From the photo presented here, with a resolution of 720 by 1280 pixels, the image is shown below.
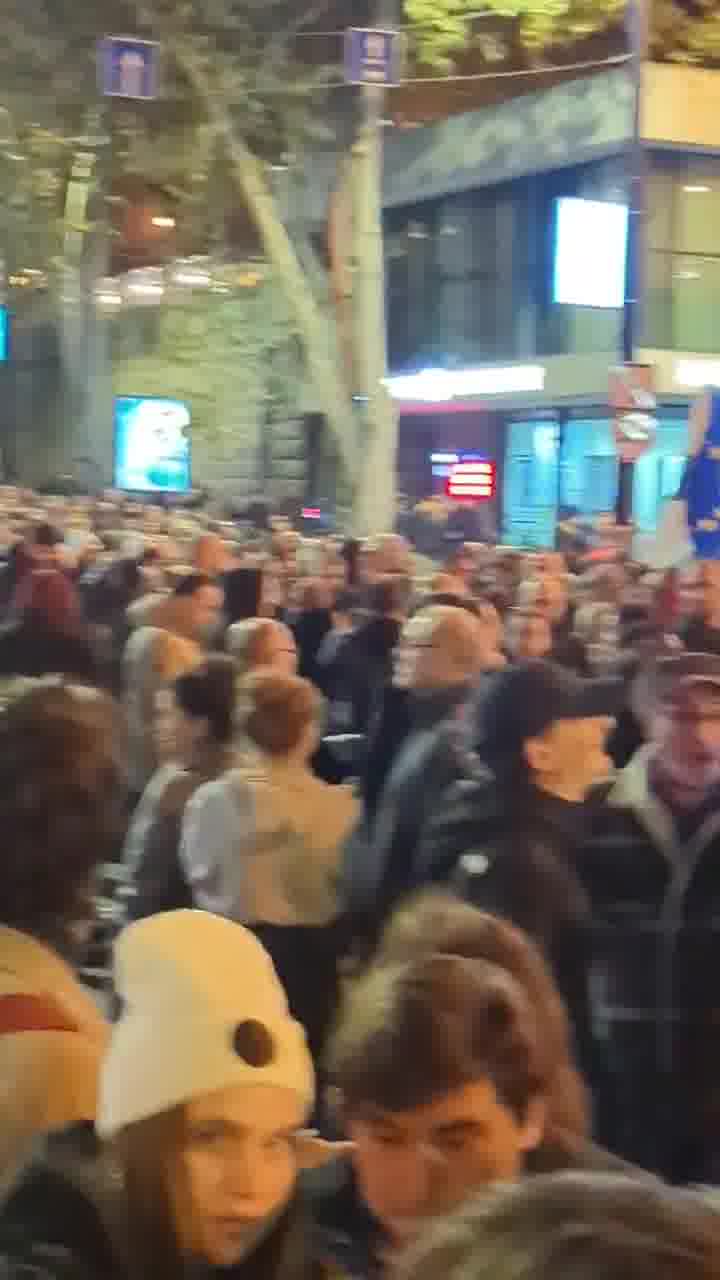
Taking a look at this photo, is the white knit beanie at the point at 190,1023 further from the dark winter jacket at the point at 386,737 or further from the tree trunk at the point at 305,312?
the tree trunk at the point at 305,312

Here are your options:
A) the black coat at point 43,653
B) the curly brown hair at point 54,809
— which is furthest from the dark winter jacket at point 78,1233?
the black coat at point 43,653

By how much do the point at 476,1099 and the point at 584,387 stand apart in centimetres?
2675

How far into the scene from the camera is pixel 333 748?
789cm

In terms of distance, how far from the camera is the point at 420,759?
18.0 feet

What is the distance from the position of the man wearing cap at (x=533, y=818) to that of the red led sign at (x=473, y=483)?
904 inches

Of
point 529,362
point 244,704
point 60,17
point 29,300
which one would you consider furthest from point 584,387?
point 244,704

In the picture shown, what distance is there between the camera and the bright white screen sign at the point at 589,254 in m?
26.2

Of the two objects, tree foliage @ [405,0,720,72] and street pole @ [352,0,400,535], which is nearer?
street pole @ [352,0,400,535]

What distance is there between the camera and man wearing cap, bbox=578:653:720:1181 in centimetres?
444

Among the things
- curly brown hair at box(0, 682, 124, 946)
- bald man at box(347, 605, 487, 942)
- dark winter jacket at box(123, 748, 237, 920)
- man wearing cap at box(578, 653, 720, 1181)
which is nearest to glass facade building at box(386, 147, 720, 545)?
bald man at box(347, 605, 487, 942)

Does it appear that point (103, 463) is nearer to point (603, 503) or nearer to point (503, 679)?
point (603, 503)

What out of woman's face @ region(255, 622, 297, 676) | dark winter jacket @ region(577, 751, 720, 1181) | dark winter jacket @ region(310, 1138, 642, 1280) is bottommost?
dark winter jacket @ region(577, 751, 720, 1181)

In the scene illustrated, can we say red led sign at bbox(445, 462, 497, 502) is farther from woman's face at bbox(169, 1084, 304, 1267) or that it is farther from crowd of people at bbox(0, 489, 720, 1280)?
woman's face at bbox(169, 1084, 304, 1267)

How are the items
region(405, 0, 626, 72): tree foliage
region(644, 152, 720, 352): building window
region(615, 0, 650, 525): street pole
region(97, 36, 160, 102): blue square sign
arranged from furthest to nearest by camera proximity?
region(644, 152, 720, 352): building window, region(405, 0, 626, 72): tree foliage, region(615, 0, 650, 525): street pole, region(97, 36, 160, 102): blue square sign
